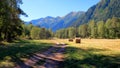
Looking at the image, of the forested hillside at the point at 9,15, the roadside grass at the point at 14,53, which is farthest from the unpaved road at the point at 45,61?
the forested hillside at the point at 9,15

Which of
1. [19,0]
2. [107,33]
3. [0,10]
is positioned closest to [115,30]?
[107,33]

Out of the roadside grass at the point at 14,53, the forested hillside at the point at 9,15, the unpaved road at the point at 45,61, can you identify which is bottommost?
the unpaved road at the point at 45,61

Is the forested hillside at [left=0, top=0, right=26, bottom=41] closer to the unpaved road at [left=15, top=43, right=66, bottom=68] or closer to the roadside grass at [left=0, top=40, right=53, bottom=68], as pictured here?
the roadside grass at [left=0, top=40, right=53, bottom=68]

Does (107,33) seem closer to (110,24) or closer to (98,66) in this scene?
(110,24)

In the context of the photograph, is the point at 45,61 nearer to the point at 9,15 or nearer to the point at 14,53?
the point at 14,53

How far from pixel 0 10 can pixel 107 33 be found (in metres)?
142

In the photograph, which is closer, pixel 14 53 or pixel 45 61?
pixel 45 61

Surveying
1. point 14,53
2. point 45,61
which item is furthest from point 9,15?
point 45,61

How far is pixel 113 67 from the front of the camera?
870 inches

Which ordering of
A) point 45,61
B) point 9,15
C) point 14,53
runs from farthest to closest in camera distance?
point 9,15
point 14,53
point 45,61

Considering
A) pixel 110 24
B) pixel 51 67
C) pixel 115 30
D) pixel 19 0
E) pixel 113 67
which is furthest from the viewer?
pixel 110 24

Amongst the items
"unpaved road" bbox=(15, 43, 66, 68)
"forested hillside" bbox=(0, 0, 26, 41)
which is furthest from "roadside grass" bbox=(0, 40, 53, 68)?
"forested hillside" bbox=(0, 0, 26, 41)

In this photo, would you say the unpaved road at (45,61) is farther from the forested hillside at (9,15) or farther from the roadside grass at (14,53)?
the forested hillside at (9,15)

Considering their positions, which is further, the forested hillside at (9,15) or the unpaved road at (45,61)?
the forested hillside at (9,15)
